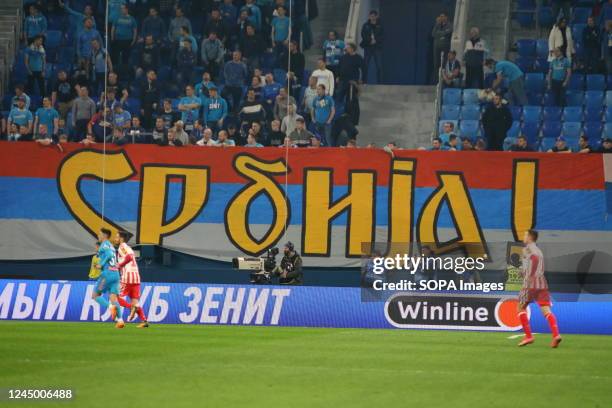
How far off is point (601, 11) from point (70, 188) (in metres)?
13.2

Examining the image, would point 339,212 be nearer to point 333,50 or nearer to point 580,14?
point 333,50

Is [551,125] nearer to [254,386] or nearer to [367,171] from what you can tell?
[367,171]

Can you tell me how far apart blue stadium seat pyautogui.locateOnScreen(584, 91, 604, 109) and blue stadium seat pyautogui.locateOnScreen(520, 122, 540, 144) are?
125cm

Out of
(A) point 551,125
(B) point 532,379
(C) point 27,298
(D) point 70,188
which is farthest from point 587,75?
(B) point 532,379

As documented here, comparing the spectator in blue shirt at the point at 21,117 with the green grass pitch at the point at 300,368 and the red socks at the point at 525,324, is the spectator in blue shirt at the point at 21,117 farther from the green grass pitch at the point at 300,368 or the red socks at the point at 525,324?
the red socks at the point at 525,324

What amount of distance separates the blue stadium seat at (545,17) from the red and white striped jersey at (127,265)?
14138mm

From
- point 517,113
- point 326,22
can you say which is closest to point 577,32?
point 517,113

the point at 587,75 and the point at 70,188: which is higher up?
the point at 587,75

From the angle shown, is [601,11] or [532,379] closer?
[532,379]

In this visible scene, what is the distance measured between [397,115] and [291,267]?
7163 mm

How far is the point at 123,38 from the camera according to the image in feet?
103

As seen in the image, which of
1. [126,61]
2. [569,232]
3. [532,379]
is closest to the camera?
[532,379]

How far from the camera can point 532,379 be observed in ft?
50.1

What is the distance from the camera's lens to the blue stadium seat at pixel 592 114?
2908cm
